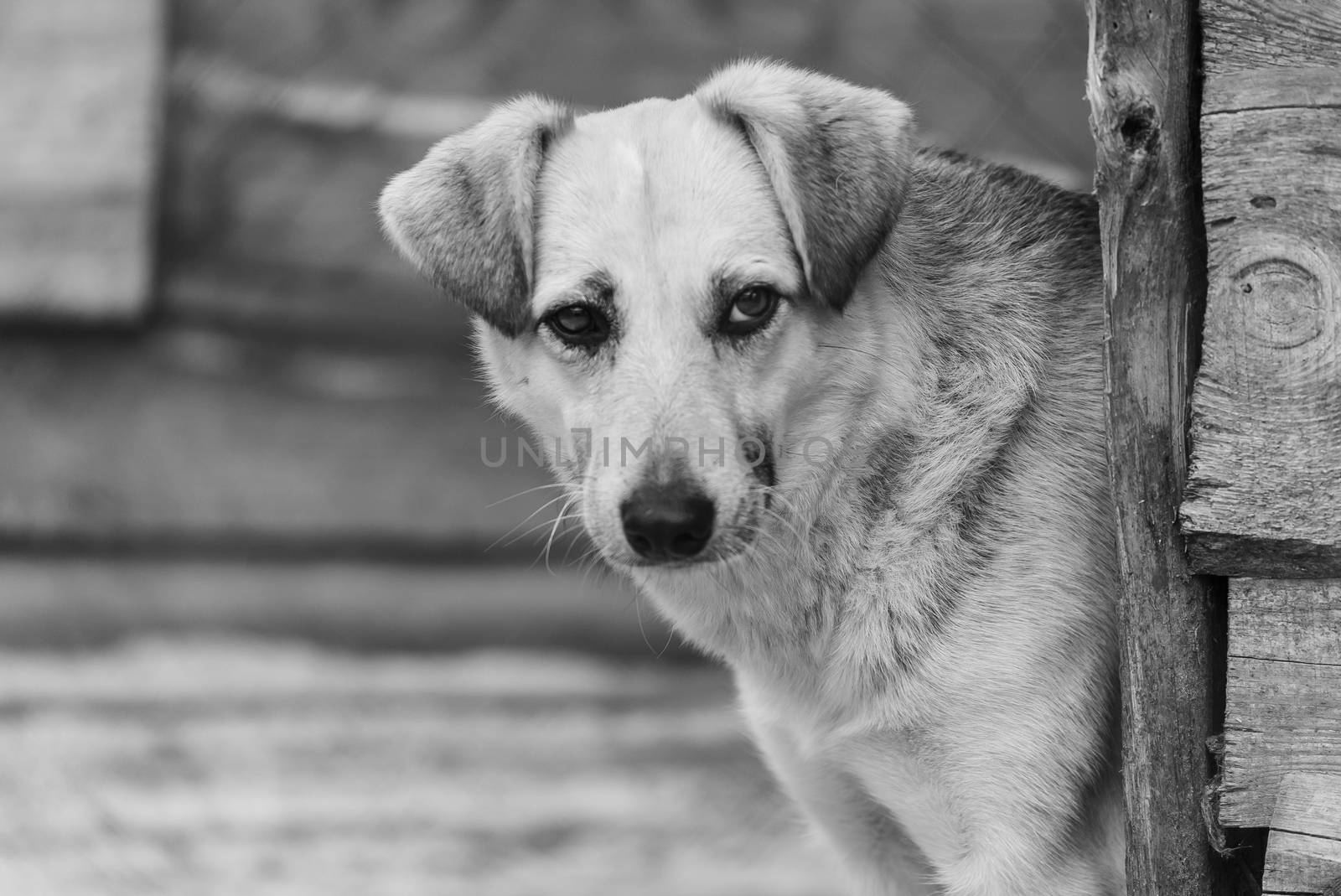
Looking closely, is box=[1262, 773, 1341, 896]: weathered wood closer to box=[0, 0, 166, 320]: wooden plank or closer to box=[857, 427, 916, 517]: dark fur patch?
box=[857, 427, 916, 517]: dark fur patch

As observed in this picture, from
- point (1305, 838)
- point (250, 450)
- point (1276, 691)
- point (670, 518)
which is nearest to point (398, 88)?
point (250, 450)

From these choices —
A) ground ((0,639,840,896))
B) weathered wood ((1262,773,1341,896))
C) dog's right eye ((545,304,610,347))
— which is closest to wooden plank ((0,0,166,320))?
ground ((0,639,840,896))

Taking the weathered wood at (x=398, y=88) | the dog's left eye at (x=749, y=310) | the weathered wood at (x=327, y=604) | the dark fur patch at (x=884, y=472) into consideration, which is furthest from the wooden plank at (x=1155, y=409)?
the weathered wood at (x=327, y=604)

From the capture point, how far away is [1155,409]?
2199 millimetres

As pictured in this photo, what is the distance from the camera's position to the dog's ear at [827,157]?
2549 millimetres

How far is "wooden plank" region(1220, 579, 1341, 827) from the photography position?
2172 millimetres

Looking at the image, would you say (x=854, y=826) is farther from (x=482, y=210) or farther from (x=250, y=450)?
(x=250, y=450)

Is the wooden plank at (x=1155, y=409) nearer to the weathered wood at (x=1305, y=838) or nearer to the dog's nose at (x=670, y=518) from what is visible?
the weathered wood at (x=1305, y=838)

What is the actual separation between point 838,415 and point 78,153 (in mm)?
3379

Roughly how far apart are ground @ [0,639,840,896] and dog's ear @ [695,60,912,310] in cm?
227

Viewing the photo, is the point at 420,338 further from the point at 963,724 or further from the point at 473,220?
the point at 963,724

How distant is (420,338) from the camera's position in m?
5.07

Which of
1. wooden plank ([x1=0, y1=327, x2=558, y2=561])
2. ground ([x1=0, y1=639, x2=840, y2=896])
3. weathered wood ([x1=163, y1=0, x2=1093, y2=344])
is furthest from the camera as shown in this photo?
wooden plank ([x1=0, y1=327, x2=558, y2=561])

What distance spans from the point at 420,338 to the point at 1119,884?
10.9 feet
